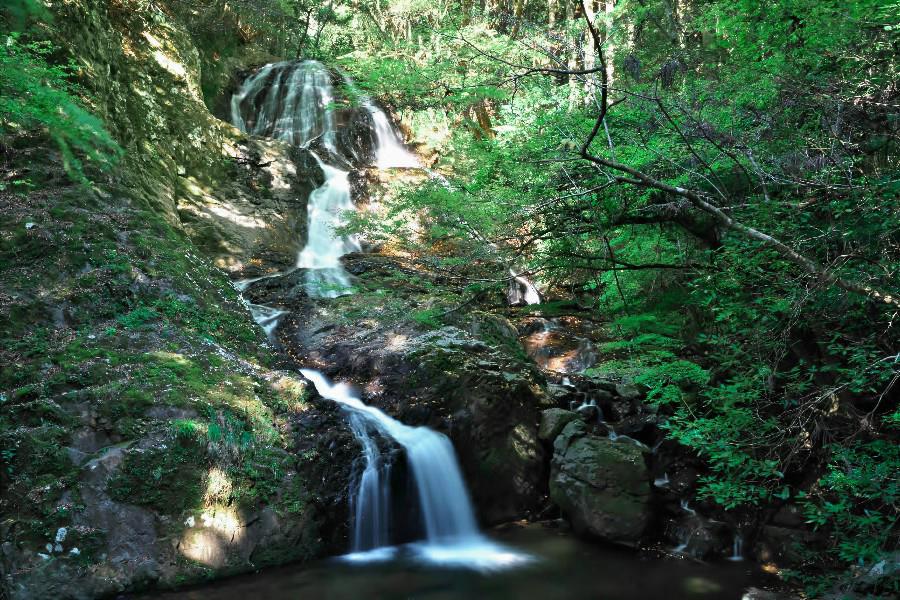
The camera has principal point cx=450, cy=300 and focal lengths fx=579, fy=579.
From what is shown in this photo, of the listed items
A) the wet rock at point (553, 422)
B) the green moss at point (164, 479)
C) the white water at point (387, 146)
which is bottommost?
the wet rock at point (553, 422)

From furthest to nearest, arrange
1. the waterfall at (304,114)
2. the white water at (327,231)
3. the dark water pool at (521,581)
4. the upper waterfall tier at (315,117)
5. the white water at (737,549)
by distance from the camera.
→ the upper waterfall tier at (315,117) → the waterfall at (304,114) → the white water at (327,231) → the white water at (737,549) → the dark water pool at (521,581)

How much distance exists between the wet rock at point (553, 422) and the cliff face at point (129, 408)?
8.63 feet

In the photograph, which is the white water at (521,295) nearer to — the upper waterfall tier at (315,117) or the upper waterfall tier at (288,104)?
the upper waterfall tier at (315,117)

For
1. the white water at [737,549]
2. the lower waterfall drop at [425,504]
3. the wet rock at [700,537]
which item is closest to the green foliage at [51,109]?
the lower waterfall drop at [425,504]

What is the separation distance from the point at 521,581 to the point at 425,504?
152 centimetres

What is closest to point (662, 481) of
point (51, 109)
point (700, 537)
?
point (700, 537)

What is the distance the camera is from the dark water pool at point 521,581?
17.3ft

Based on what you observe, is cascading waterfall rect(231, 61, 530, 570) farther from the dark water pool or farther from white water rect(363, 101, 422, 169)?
white water rect(363, 101, 422, 169)

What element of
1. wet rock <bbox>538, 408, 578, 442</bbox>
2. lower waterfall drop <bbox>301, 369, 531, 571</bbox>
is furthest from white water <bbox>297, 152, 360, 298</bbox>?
wet rock <bbox>538, 408, 578, 442</bbox>

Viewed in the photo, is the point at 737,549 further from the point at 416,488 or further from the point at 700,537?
the point at 416,488

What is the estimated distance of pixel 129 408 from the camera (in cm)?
548

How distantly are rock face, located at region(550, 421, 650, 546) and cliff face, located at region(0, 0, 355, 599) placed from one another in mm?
2630

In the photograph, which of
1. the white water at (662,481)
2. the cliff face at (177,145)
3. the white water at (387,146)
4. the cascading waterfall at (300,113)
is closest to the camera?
the white water at (662,481)

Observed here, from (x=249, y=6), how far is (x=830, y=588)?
709 inches
